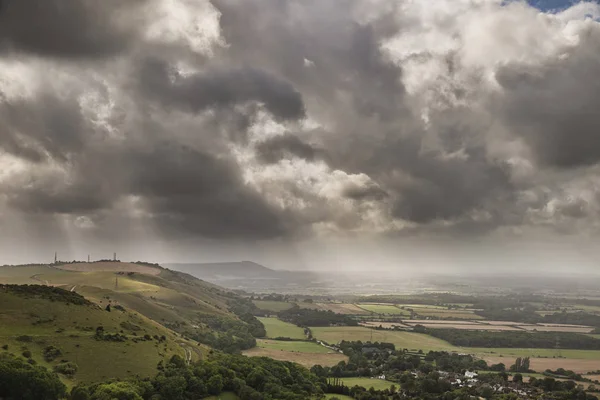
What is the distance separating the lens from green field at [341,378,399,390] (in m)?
133

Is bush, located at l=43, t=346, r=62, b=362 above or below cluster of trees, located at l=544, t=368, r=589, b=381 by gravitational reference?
above

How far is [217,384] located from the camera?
96375mm

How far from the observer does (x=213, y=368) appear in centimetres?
10294

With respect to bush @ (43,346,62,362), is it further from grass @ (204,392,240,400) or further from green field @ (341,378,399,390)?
green field @ (341,378,399,390)

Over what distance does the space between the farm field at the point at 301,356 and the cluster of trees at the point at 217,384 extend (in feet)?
129

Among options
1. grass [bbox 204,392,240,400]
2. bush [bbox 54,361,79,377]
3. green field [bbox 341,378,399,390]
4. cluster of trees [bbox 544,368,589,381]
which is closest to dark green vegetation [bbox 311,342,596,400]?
green field [bbox 341,378,399,390]

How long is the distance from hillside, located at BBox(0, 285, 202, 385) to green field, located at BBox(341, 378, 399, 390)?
46.4 metres

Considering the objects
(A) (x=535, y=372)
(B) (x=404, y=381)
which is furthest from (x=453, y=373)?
(A) (x=535, y=372)

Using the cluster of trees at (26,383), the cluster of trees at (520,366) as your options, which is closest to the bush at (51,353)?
the cluster of trees at (26,383)

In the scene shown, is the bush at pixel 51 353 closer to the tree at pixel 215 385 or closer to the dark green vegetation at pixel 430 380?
the tree at pixel 215 385

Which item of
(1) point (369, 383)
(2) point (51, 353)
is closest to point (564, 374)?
Result: (1) point (369, 383)

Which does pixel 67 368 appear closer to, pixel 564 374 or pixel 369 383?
pixel 369 383

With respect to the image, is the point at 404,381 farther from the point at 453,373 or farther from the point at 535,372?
the point at 535,372

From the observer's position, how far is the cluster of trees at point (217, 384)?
7962 centimetres
